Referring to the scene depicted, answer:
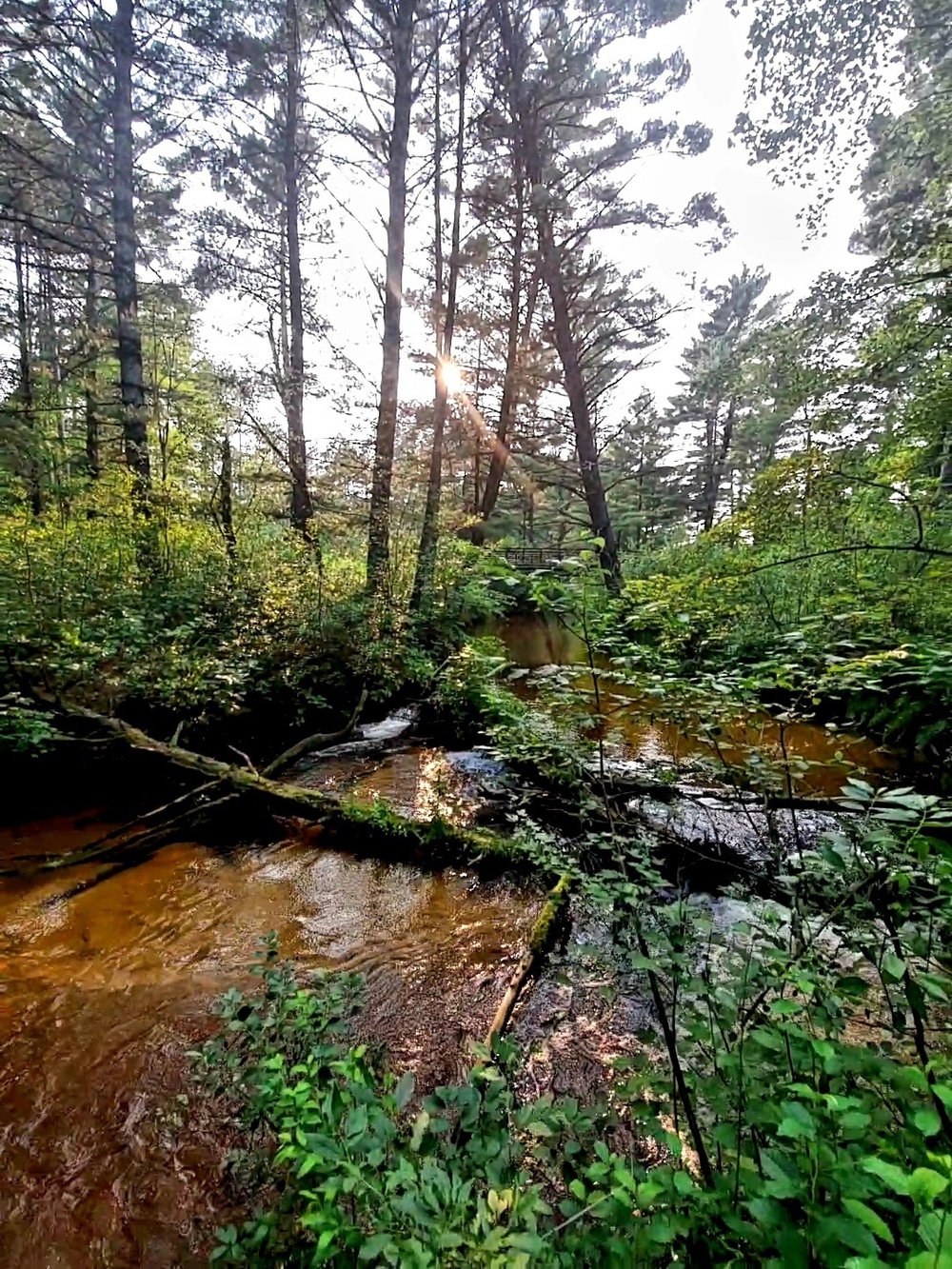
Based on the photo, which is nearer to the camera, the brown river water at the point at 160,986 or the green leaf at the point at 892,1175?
the green leaf at the point at 892,1175

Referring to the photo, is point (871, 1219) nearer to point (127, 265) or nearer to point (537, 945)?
point (537, 945)

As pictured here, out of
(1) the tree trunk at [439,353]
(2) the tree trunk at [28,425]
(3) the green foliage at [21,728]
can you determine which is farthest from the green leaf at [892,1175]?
(2) the tree trunk at [28,425]

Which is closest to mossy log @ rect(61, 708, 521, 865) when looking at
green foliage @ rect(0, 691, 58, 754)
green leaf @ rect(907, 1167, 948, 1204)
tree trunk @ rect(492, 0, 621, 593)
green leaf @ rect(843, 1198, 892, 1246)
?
green foliage @ rect(0, 691, 58, 754)

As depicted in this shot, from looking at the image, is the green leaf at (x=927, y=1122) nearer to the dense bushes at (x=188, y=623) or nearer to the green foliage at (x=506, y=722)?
the green foliage at (x=506, y=722)

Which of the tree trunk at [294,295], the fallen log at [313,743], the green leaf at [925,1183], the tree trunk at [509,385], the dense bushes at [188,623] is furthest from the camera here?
the tree trunk at [509,385]

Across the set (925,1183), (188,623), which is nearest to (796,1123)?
(925,1183)

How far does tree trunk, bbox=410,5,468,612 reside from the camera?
861 cm

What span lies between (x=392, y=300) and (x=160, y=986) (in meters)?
9.15

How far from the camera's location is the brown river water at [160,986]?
183 centimetres

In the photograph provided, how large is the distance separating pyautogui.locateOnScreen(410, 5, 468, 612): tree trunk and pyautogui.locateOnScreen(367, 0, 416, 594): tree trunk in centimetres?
63

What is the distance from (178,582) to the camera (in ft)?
22.2

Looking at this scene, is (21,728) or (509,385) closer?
(21,728)

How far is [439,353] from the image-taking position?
10.6 m

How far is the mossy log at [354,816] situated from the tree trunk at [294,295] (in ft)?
16.5
